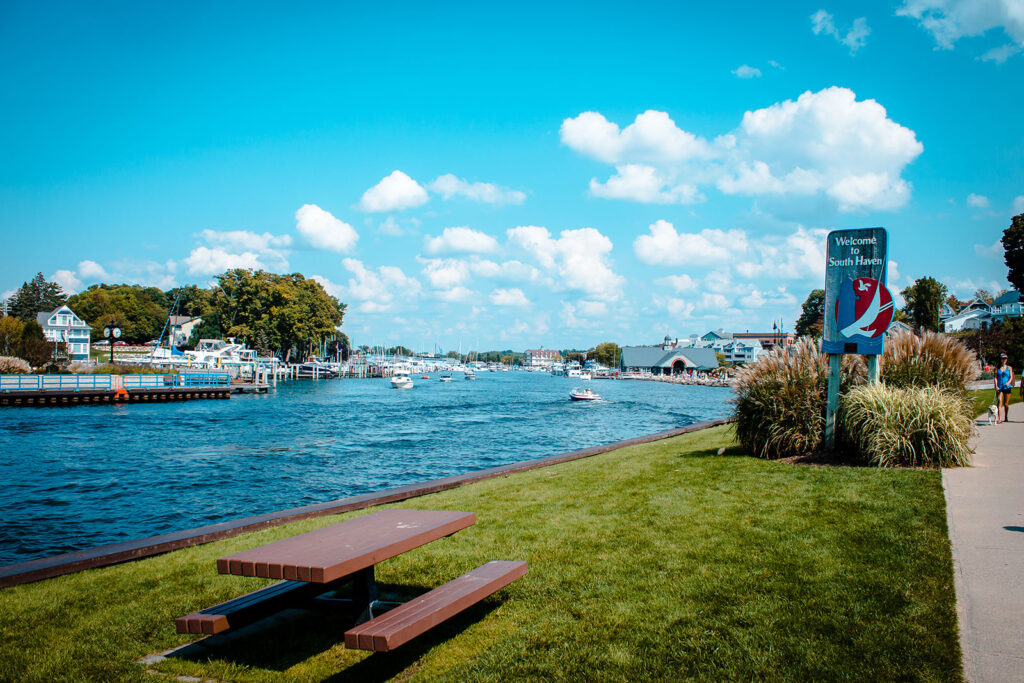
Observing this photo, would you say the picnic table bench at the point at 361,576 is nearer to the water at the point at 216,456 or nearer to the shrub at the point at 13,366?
the water at the point at 216,456

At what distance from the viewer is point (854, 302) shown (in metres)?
11.8

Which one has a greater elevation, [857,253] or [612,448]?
[857,253]

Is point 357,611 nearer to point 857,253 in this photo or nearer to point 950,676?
point 950,676

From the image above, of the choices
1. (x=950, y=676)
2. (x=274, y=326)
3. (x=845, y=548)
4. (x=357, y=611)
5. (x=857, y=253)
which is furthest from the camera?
(x=274, y=326)

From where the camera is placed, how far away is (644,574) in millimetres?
5543

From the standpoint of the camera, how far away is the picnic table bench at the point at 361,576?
365 centimetres

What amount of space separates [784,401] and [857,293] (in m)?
2.40

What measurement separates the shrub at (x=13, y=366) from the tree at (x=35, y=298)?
6523 cm

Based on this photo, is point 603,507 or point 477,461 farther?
point 477,461

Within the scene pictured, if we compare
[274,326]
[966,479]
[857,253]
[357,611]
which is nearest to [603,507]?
[357,611]

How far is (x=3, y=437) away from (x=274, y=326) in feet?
266

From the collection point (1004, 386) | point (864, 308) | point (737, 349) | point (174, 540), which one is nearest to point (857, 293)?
point (864, 308)

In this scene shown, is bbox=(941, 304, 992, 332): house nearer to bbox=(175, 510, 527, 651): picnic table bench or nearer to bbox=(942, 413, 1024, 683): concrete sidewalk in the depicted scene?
bbox=(942, 413, 1024, 683): concrete sidewalk

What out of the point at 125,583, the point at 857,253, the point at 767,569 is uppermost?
the point at 857,253
